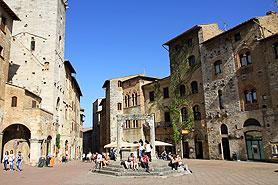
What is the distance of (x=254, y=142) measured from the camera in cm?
2286

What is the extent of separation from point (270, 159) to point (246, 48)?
1122 centimetres

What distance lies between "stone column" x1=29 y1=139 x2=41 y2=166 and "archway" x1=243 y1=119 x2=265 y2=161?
20.8 meters

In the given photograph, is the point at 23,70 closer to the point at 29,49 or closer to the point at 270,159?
the point at 29,49

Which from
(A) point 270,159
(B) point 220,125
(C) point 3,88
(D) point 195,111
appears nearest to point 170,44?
(D) point 195,111

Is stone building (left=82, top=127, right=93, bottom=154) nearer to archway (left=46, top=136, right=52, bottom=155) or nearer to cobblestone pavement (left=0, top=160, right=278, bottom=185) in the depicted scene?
archway (left=46, top=136, right=52, bottom=155)

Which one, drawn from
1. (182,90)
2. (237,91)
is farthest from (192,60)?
(237,91)

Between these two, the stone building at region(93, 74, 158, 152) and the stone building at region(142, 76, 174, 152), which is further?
the stone building at region(93, 74, 158, 152)

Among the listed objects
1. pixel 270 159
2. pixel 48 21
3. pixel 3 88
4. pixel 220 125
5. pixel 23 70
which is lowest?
pixel 270 159

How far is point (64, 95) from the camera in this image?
3412 centimetres

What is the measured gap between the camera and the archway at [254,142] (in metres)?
22.3

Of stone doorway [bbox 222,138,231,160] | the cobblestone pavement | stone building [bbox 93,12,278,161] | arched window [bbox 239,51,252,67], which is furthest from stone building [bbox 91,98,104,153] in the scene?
the cobblestone pavement

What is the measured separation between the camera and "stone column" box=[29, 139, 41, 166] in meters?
22.1

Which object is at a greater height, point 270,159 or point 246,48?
point 246,48

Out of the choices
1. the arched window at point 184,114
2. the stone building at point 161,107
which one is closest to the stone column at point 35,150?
the stone building at point 161,107
